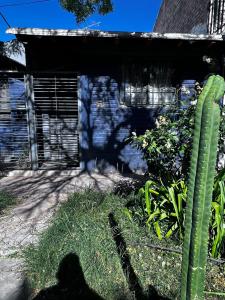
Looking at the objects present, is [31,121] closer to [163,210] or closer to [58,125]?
[58,125]

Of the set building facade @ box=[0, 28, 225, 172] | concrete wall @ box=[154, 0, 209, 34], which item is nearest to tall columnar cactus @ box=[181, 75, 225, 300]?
building facade @ box=[0, 28, 225, 172]

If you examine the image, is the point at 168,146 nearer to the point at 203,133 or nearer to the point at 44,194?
the point at 203,133

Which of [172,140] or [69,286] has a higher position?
[172,140]

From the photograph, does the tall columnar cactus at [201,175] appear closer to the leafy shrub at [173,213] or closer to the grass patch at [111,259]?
the grass patch at [111,259]

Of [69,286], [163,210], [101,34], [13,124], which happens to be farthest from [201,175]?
[13,124]

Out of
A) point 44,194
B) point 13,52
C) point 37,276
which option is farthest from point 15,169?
point 37,276

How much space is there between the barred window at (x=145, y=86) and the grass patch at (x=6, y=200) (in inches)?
123

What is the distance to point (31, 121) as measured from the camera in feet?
19.0

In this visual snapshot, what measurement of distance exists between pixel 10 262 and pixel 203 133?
240cm

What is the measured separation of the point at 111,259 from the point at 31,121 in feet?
13.6

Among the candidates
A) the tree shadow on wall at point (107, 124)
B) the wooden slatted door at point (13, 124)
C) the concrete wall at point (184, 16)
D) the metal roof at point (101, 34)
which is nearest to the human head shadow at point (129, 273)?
the tree shadow on wall at point (107, 124)

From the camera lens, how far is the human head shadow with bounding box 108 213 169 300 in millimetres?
2164

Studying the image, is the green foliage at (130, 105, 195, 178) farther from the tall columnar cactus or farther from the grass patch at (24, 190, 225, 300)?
the tall columnar cactus

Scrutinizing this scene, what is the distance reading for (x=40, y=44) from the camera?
537 centimetres
